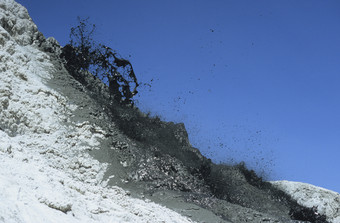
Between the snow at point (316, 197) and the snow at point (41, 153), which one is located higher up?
the snow at point (316, 197)

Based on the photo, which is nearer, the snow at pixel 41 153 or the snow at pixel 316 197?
the snow at pixel 41 153

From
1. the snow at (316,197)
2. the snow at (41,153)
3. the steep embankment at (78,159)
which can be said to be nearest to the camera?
the snow at (41,153)

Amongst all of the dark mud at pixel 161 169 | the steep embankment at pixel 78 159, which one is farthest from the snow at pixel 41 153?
the dark mud at pixel 161 169

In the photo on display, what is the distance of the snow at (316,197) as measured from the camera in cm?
1919

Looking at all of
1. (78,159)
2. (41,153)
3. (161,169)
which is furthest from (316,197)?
(41,153)

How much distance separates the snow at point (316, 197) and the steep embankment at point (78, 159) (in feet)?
13.9

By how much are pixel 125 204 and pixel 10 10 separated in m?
9.87

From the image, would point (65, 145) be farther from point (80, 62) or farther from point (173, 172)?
point (80, 62)

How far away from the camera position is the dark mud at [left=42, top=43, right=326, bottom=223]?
10.7 m

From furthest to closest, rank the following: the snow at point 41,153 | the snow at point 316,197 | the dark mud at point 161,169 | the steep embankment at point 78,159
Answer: the snow at point 316,197 < the dark mud at point 161,169 < the steep embankment at point 78,159 < the snow at point 41,153

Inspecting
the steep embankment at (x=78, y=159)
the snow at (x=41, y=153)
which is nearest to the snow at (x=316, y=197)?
the steep embankment at (x=78, y=159)

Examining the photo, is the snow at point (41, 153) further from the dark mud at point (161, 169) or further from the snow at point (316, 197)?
the snow at point (316, 197)

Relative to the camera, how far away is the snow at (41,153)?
5625 millimetres

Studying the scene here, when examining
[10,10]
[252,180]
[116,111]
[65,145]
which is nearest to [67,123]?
[65,145]
